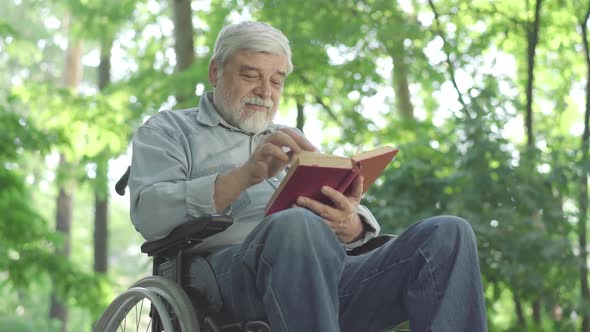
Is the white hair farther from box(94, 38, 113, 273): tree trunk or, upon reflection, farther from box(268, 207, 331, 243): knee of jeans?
box(94, 38, 113, 273): tree trunk

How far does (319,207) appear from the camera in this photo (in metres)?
2.05

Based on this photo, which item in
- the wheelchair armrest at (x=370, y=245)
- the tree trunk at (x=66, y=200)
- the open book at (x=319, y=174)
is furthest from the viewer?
the tree trunk at (x=66, y=200)

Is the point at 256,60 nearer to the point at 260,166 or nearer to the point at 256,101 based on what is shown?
the point at 256,101

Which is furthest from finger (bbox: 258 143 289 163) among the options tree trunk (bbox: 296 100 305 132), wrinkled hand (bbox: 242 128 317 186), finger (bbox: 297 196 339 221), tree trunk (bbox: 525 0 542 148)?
tree trunk (bbox: 296 100 305 132)

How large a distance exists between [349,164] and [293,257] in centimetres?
30

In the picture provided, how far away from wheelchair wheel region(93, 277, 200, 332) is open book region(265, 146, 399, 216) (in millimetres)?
317

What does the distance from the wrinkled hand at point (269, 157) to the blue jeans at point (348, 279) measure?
20 centimetres

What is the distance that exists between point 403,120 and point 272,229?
18.3 ft

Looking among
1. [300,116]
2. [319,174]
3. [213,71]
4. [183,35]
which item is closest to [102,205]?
[183,35]

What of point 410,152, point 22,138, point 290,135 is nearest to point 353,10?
point 410,152

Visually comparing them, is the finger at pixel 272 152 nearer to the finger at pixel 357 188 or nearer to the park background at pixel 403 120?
the finger at pixel 357 188

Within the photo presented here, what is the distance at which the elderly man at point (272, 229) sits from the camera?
180cm

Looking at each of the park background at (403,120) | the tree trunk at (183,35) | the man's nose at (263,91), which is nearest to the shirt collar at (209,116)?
the man's nose at (263,91)

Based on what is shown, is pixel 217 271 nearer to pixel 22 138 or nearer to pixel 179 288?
pixel 179 288
